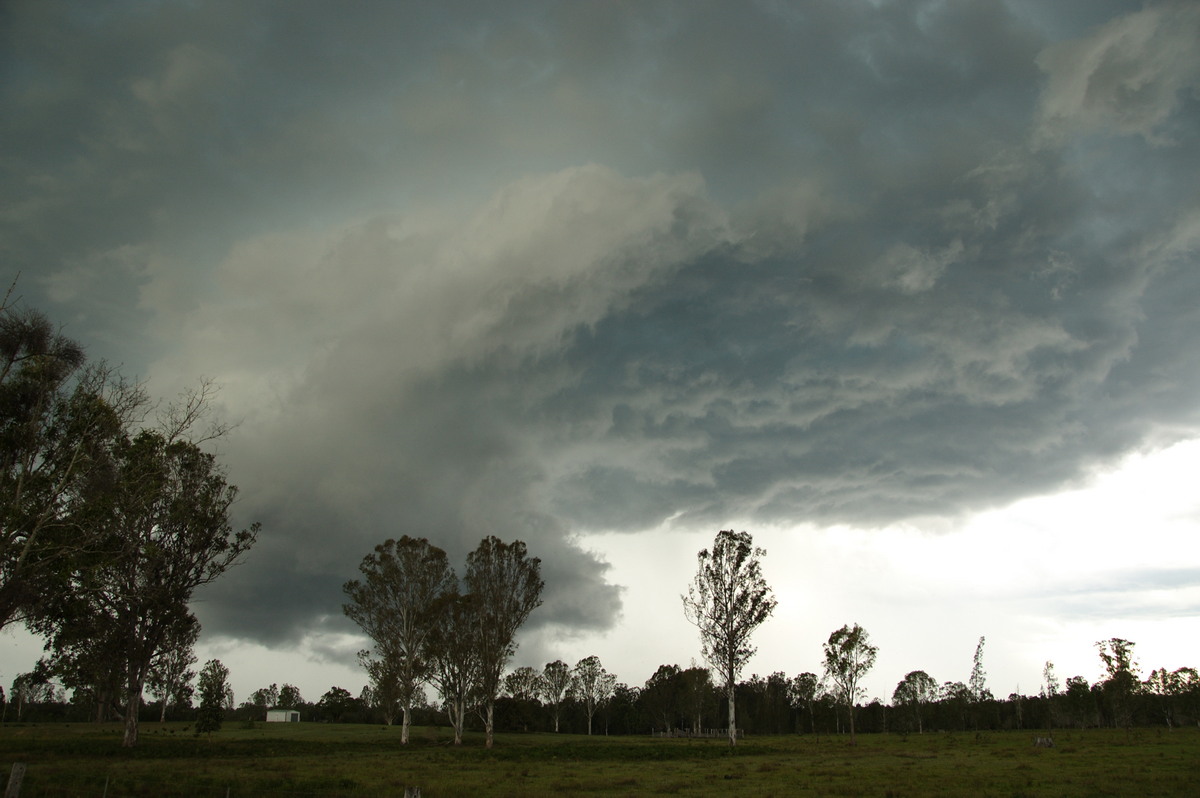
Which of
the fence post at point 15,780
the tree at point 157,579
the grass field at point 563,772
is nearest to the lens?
the fence post at point 15,780

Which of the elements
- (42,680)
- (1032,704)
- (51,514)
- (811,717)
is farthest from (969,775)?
(1032,704)

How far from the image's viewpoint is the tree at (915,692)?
431ft

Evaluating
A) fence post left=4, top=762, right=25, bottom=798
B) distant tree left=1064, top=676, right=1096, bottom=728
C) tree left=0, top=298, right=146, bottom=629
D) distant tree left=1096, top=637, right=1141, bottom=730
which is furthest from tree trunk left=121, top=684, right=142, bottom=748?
distant tree left=1064, top=676, right=1096, bottom=728

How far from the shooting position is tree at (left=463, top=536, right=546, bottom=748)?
6481 cm

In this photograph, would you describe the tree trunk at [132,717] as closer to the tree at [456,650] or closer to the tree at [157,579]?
the tree at [157,579]

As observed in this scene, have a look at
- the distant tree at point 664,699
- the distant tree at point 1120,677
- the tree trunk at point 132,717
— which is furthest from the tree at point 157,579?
A: the distant tree at point 664,699

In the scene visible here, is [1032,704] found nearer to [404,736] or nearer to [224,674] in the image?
[404,736]

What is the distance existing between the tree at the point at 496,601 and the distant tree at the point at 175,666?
81.7 ft

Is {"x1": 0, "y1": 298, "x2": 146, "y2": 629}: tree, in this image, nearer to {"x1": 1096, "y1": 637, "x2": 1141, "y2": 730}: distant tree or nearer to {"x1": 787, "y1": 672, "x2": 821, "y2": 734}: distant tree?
{"x1": 1096, "y1": 637, "x2": 1141, "y2": 730}: distant tree

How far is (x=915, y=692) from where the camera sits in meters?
135

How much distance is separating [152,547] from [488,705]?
148ft

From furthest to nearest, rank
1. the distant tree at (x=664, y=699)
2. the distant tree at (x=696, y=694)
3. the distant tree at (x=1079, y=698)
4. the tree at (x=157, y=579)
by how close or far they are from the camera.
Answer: the distant tree at (x=664, y=699)
the distant tree at (x=696, y=694)
the distant tree at (x=1079, y=698)
the tree at (x=157, y=579)

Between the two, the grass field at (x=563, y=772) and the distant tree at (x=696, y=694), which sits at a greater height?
the grass field at (x=563, y=772)

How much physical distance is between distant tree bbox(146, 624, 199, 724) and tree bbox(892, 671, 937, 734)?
121236mm
